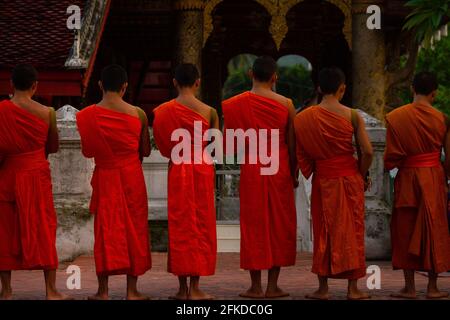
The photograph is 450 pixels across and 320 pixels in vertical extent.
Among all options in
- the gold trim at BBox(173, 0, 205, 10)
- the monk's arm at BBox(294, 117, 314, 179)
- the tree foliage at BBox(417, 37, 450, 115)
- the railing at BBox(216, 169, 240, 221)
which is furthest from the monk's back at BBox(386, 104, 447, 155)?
the tree foliage at BBox(417, 37, 450, 115)

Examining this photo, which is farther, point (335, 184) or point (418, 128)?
point (418, 128)

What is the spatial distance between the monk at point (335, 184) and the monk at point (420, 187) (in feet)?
1.22

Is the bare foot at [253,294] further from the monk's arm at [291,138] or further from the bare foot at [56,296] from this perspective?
the bare foot at [56,296]

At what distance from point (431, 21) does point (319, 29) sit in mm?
10397

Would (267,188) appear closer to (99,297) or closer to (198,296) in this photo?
(198,296)

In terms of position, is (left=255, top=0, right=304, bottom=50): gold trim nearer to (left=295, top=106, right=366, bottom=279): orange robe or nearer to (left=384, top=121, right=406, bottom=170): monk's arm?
(left=384, top=121, right=406, bottom=170): monk's arm

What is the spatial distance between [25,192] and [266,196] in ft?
6.24

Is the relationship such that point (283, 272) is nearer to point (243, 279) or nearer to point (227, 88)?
point (243, 279)

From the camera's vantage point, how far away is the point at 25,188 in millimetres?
9133

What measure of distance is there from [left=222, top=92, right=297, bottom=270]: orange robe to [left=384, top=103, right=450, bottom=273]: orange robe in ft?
2.84

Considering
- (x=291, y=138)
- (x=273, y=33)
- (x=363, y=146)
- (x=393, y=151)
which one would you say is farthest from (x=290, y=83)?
(x=363, y=146)

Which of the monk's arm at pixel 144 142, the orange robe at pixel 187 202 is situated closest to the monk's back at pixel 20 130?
the monk's arm at pixel 144 142

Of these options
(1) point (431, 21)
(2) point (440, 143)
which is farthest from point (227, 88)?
(2) point (440, 143)

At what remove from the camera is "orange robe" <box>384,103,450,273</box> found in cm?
940
